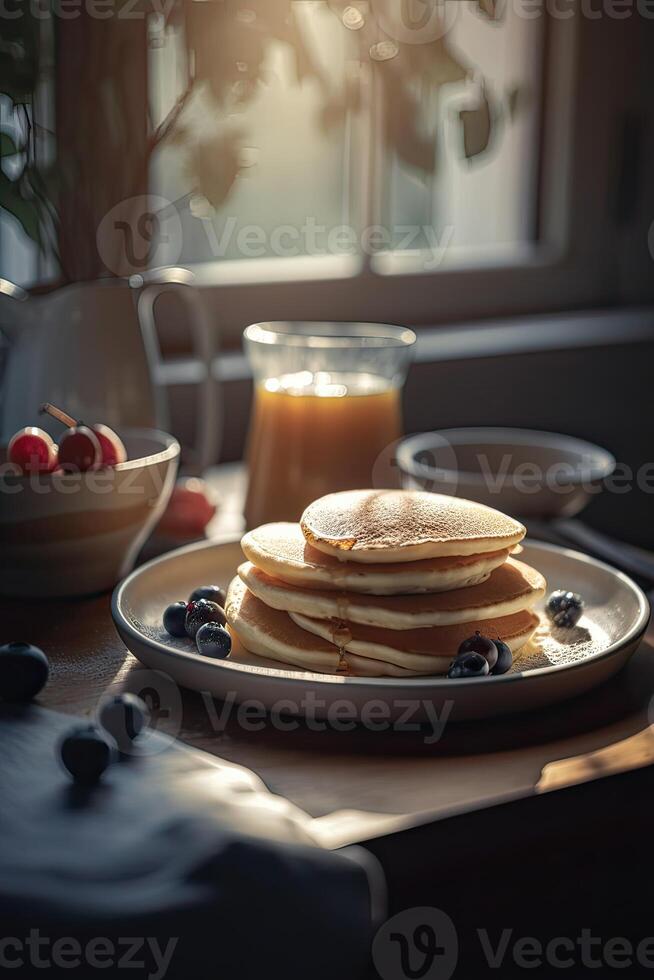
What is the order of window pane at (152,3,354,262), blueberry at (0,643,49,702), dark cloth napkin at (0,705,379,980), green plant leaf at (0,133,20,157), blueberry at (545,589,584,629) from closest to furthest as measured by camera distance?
dark cloth napkin at (0,705,379,980), blueberry at (0,643,49,702), blueberry at (545,589,584,629), green plant leaf at (0,133,20,157), window pane at (152,3,354,262)

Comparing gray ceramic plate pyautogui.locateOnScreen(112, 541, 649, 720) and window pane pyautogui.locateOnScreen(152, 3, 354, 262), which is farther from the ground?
window pane pyautogui.locateOnScreen(152, 3, 354, 262)

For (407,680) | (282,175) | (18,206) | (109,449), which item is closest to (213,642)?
(407,680)

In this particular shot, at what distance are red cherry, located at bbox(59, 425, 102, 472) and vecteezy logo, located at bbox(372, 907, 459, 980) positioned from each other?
1.43 ft

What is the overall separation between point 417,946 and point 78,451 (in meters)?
0.45

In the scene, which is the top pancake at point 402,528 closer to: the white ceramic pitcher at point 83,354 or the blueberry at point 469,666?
the blueberry at point 469,666

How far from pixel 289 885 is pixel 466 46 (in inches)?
74.4

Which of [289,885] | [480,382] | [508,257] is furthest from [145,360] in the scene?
[508,257]

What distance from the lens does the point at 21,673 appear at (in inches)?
25.9

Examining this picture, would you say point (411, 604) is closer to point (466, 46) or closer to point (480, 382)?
point (480, 382)

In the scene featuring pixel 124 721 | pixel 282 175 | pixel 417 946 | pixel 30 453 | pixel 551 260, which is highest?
pixel 282 175

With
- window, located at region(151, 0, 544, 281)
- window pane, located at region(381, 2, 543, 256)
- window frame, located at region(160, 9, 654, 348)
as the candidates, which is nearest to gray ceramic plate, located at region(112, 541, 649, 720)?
window, located at region(151, 0, 544, 281)

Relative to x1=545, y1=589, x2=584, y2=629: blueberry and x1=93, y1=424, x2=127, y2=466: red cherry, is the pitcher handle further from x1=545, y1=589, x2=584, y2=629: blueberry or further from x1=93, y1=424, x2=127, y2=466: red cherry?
x1=545, y1=589, x2=584, y2=629: blueberry

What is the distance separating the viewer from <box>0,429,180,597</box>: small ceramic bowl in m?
0.82

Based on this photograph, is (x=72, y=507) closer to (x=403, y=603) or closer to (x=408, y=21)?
(x=403, y=603)
